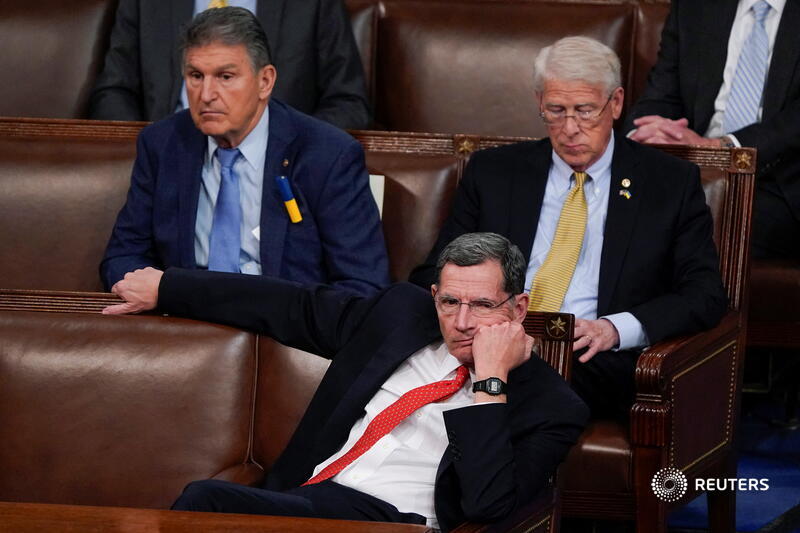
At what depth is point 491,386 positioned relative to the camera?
214 cm

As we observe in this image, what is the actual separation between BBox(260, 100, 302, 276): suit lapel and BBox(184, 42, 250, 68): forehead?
167 mm

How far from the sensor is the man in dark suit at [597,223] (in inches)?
109

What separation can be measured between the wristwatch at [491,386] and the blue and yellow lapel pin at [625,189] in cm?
90

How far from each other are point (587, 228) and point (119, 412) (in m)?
1.14

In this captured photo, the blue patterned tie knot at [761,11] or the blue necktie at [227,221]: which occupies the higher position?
the blue patterned tie knot at [761,11]

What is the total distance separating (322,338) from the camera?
238 centimetres

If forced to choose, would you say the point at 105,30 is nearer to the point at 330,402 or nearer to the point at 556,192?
the point at 556,192

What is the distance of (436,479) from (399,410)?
7.6 inches

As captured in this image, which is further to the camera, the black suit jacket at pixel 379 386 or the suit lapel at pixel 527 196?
the suit lapel at pixel 527 196

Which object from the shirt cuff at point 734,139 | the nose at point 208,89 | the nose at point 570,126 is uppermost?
the nose at point 208,89

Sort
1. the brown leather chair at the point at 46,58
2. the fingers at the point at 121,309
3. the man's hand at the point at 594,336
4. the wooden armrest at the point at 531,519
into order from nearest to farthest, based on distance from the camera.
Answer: the wooden armrest at the point at 531,519, the fingers at the point at 121,309, the man's hand at the point at 594,336, the brown leather chair at the point at 46,58

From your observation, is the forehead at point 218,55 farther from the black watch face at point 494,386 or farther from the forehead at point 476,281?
the black watch face at point 494,386

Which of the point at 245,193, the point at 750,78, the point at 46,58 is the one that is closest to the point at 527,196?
the point at 245,193

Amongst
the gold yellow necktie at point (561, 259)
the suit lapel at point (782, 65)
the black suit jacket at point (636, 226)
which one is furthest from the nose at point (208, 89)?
the suit lapel at point (782, 65)
